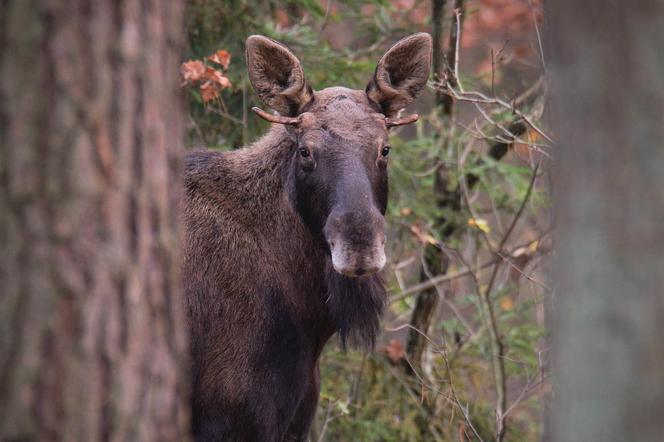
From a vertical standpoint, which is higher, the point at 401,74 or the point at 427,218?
the point at 401,74

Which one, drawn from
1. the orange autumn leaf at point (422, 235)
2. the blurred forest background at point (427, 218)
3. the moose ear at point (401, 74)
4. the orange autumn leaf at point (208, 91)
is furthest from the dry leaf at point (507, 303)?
the moose ear at point (401, 74)

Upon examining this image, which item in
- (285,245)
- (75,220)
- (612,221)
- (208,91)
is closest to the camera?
(612,221)

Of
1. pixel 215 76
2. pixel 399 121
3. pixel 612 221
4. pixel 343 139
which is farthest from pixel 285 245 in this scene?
pixel 612 221

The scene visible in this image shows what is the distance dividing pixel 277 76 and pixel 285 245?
1.09m

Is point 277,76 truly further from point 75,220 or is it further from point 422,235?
point 75,220

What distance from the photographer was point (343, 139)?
5.76 metres

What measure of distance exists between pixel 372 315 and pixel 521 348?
329 centimetres

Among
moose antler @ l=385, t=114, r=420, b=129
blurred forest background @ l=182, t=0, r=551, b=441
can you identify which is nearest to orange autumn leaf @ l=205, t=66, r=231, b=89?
blurred forest background @ l=182, t=0, r=551, b=441

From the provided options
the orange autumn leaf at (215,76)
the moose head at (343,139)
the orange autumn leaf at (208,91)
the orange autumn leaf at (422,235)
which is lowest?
the orange autumn leaf at (422,235)

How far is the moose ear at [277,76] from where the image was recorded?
6152 millimetres

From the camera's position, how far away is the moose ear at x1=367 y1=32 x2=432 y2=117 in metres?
6.30

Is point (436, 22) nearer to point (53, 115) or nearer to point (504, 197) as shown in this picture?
point (504, 197)

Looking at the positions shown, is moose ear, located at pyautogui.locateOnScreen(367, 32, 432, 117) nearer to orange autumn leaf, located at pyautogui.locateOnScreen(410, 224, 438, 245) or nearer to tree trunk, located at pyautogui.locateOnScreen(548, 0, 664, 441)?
orange autumn leaf, located at pyautogui.locateOnScreen(410, 224, 438, 245)

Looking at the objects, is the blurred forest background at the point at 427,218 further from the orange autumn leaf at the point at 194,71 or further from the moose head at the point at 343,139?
the moose head at the point at 343,139
